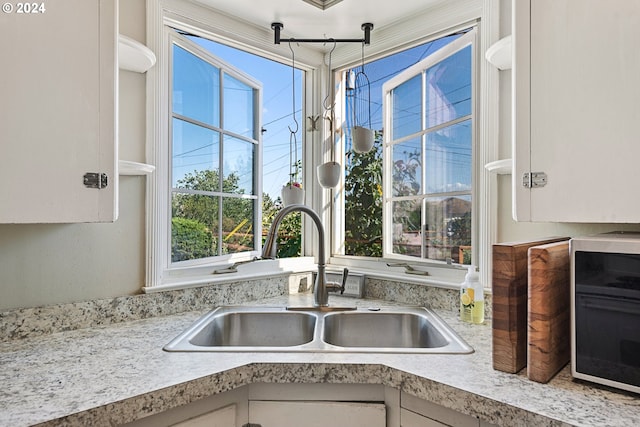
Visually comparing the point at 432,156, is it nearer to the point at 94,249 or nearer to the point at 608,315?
the point at 608,315

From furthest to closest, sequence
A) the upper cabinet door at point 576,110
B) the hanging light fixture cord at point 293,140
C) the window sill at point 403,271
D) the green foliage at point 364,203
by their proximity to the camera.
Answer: the hanging light fixture cord at point 293,140 < the green foliage at point 364,203 < the window sill at point 403,271 < the upper cabinet door at point 576,110

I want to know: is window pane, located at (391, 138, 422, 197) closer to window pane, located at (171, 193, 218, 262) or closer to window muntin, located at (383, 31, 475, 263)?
window muntin, located at (383, 31, 475, 263)

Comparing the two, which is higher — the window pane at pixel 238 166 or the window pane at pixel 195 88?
the window pane at pixel 195 88

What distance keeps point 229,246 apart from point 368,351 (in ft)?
3.20

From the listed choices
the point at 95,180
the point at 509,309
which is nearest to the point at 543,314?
the point at 509,309

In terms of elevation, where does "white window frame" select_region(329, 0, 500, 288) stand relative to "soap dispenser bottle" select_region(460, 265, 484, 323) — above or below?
above

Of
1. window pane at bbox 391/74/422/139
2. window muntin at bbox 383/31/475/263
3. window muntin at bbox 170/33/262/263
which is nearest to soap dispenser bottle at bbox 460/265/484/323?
window muntin at bbox 383/31/475/263

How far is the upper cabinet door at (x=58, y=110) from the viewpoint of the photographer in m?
0.96

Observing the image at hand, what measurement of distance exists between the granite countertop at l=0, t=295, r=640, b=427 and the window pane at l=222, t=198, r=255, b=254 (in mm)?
703

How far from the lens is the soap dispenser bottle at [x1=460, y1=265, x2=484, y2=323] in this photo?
139cm


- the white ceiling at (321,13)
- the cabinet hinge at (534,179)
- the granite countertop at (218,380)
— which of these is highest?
the white ceiling at (321,13)

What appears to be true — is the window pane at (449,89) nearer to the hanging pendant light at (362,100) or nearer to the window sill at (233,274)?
the hanging pendant light at (362,100)

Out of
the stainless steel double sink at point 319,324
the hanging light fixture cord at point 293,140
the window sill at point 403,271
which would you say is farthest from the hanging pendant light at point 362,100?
the stainless steel double sink at point 319,324

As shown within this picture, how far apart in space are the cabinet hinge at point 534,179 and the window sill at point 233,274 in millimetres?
1199
